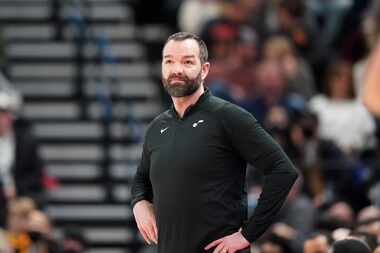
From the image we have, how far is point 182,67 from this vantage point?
7367 mm

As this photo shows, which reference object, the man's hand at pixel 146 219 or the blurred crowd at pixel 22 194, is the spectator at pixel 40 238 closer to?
the blurred crowd at pixel 22 194

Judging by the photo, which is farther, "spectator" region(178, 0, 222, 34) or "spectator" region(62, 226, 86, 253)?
"spectator" region(178, 0, 222, 34)

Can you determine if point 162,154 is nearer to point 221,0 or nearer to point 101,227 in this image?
point 101,227

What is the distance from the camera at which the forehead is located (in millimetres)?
7379

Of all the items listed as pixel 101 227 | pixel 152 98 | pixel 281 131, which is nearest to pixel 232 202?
pixel 281 131

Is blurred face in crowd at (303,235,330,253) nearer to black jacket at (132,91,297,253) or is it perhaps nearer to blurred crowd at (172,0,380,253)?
blurred crowd at (172,0,380,253)

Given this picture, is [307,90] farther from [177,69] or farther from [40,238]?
[177,69]

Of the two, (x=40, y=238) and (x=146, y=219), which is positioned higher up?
(x=146, y=219)

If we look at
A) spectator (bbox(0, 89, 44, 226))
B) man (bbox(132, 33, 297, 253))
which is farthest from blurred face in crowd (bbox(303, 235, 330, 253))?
spectator (bbox(0, 89, 44, 226))

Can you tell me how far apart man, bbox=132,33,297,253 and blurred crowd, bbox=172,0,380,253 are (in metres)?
3.19

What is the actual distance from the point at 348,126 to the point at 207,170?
24.8 feet

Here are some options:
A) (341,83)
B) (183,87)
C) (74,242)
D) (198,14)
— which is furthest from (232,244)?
(198,14)

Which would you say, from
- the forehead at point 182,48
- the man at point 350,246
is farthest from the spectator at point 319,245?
the forehead at point 182,48

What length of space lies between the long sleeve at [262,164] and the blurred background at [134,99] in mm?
4967
